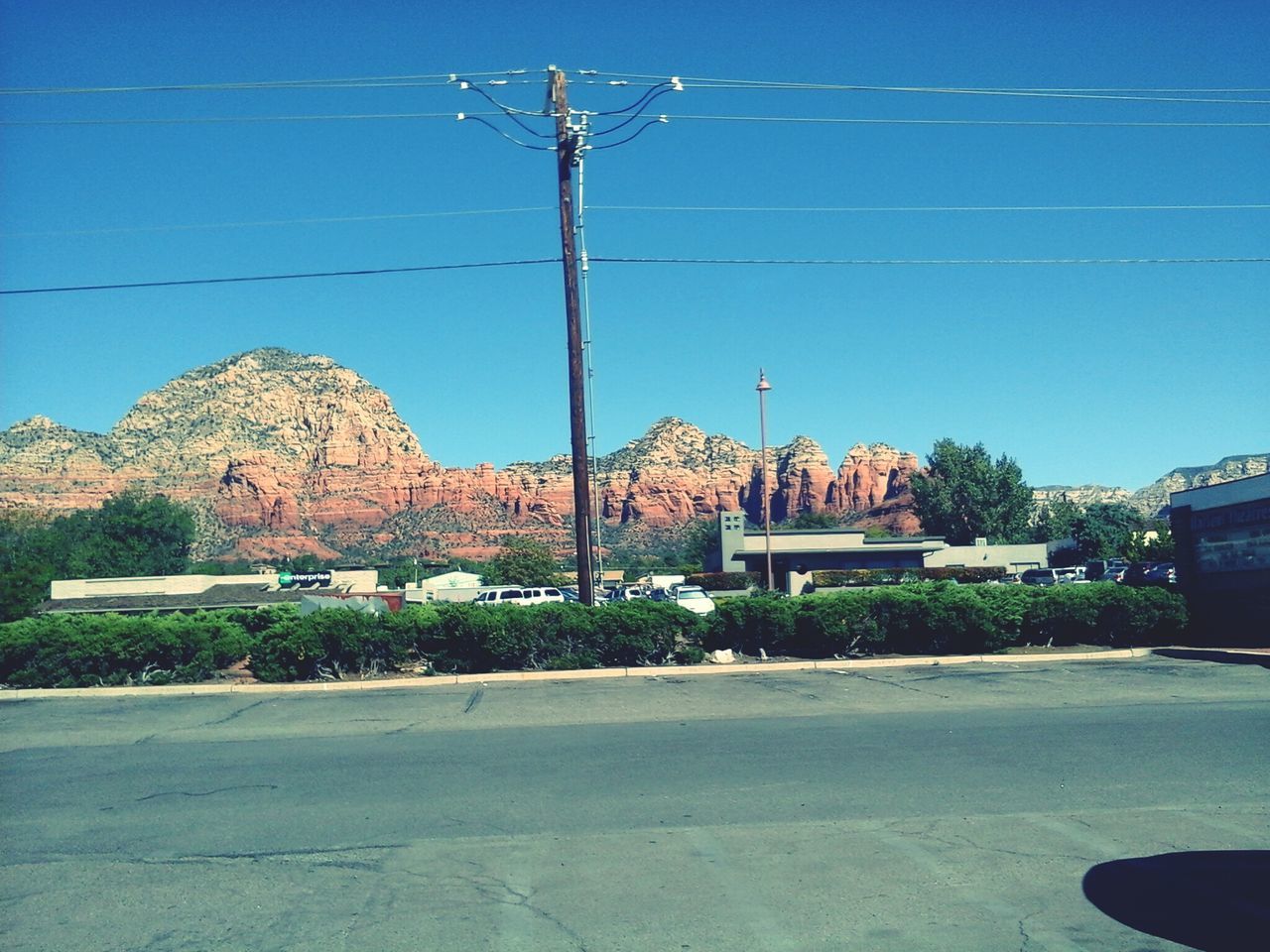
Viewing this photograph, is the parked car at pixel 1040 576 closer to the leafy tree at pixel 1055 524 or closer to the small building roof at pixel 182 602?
the leafy tree at pixel 1055 524

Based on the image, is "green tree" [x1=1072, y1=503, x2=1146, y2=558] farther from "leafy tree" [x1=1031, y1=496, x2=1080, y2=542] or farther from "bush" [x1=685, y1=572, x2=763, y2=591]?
"bush" [x1=685, y1=572, x2=763, y2=591]

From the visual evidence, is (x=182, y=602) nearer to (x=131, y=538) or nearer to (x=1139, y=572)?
(x=1139, y=572)

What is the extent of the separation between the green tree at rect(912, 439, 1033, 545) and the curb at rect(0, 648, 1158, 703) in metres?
71.2

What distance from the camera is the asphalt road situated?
5559 mm

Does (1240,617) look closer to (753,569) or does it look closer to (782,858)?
(782,858)

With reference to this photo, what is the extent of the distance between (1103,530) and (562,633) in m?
80.1

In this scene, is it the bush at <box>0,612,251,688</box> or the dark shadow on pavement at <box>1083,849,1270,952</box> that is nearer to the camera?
the dark shadow on pavement at <box>1083,849,1270,952</box>

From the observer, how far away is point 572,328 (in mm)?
19844

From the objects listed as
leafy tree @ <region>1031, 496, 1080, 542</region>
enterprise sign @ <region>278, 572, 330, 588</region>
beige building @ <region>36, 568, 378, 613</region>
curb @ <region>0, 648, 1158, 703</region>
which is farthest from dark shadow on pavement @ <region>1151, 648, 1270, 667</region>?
leafy tree @ <region>1031, 496, 1080, 542</region>

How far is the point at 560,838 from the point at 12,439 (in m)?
136

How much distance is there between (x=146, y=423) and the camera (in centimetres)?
13088

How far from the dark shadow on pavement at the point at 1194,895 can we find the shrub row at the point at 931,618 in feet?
38.4

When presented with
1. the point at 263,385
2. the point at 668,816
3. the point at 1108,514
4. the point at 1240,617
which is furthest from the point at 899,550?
the point at 263,385

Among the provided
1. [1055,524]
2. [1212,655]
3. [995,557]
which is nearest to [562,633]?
[1212,655]
